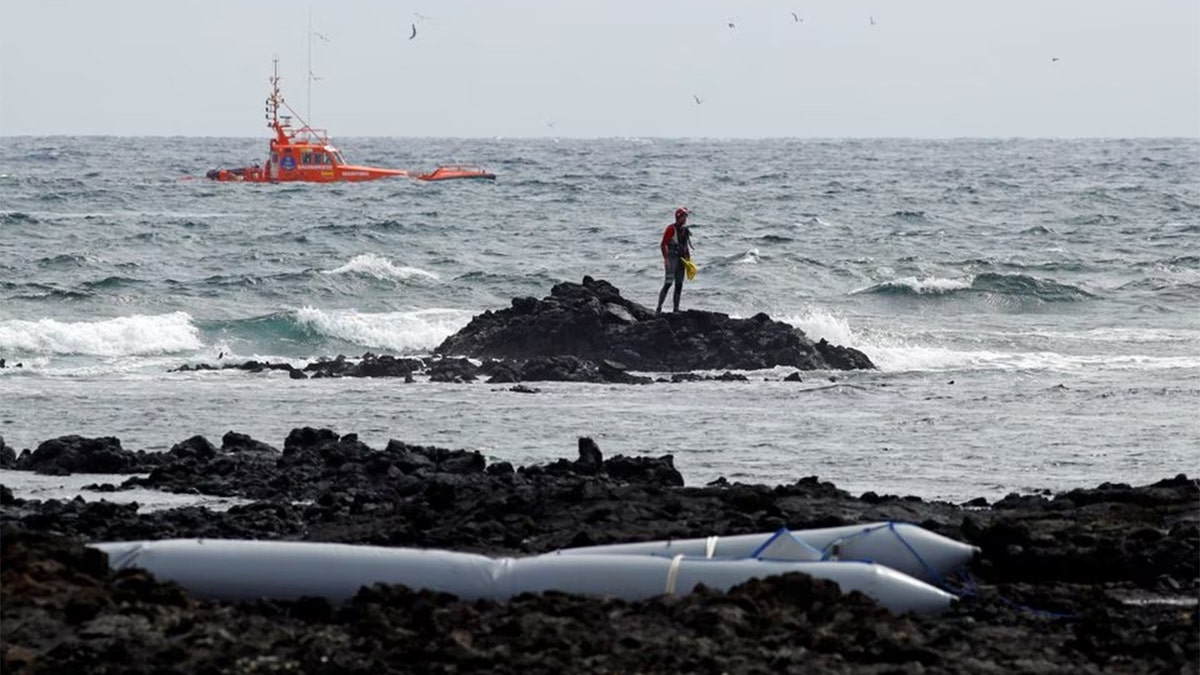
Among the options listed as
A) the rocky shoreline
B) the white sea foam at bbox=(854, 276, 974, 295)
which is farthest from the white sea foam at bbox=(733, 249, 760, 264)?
the rocky shoreline

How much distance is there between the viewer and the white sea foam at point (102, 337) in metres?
26.6

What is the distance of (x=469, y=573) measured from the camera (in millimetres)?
9898

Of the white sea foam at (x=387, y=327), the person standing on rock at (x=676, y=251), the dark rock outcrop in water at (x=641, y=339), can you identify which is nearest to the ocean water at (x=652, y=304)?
the white sea foam at (x=387, y=327)

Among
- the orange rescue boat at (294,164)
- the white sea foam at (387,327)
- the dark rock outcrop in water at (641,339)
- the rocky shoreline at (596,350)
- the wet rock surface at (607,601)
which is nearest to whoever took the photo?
the wet rock surface at (607,601)

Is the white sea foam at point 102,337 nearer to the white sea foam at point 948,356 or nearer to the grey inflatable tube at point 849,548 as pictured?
the white sea foam at point 948,356

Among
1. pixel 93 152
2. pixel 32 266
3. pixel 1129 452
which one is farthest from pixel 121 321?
pixel 93 152

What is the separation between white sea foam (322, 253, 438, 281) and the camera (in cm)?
3556

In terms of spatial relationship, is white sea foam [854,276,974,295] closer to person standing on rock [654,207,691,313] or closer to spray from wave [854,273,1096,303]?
spray from wave [854,273,1096,303]

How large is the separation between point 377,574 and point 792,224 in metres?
39.8

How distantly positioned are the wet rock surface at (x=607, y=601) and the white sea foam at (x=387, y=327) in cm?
1449

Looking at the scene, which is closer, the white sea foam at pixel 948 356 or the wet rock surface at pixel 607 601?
the wet rock surface at pixel 607 601

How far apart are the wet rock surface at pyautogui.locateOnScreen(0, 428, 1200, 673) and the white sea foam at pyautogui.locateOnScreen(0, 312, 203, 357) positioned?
43.6ft

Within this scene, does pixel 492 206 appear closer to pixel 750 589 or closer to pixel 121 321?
pixel 121 321

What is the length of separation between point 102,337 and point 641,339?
26.6 feet
